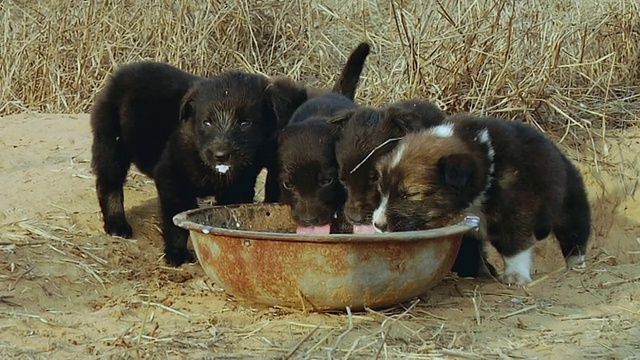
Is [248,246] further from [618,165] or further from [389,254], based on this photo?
[618,165]

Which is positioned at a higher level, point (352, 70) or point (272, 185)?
point (352, 70)

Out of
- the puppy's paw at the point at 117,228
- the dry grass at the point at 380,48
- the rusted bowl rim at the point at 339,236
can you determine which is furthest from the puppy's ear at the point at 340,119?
the dry grass at the point at 380,48

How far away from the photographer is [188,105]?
5.92m

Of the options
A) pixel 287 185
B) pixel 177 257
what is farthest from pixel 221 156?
pixel 177 257

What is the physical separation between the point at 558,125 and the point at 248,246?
192 inches

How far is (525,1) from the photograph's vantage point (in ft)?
32.8

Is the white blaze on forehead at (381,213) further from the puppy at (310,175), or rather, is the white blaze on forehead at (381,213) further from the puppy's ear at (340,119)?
the puppy's ear at (340,119)

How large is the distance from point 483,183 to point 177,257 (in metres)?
2.08

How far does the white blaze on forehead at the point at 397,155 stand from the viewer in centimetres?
526

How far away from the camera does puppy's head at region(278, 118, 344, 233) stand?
539 centimetres

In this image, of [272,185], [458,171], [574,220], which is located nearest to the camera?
[458,171]

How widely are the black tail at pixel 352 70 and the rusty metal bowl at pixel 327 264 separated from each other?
8.95ft

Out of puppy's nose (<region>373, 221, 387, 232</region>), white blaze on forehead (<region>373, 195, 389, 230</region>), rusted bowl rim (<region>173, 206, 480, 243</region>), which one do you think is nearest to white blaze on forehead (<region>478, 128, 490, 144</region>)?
white blaze on forehead (<region>373, 195, 389, 230</region>)

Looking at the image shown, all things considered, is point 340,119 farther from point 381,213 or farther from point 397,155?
point 381,213
